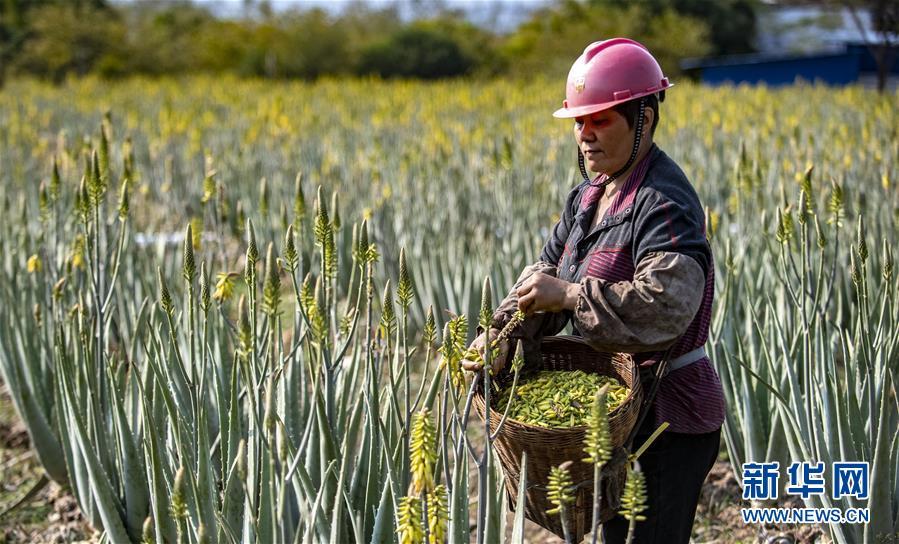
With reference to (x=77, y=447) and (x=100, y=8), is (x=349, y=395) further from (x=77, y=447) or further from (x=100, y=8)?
(x=100, y=8)

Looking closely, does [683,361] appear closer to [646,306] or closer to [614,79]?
Answer: [646,306]

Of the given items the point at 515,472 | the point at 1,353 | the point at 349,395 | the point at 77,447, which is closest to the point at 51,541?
the point at 77,447

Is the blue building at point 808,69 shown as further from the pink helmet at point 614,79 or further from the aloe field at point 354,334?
the pink helmet at point 614,79

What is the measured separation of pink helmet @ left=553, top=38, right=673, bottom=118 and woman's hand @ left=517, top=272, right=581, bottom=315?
0.30 m

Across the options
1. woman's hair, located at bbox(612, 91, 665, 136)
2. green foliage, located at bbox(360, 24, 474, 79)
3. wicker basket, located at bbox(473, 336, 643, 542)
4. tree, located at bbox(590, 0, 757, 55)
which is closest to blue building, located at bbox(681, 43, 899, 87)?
green foliage, located at bbox(360, 24, 474, 79)

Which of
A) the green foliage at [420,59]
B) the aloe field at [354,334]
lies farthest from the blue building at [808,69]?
the aloe field at [354,334]

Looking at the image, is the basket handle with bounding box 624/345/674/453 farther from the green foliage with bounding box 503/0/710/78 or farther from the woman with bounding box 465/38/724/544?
the green foliage with bounding box 503/0/710/78

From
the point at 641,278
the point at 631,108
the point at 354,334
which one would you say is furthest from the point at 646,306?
the point at 354,334

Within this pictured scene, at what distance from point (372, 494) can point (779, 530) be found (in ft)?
3.91

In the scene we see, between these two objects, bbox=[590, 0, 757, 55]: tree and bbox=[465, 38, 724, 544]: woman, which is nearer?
bbox=[465, 38, 724, 544]: woman

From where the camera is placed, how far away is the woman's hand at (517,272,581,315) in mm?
1334

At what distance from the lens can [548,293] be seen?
52.6 inches

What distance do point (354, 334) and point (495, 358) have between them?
3.83 ft

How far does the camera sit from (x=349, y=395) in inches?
72.2
